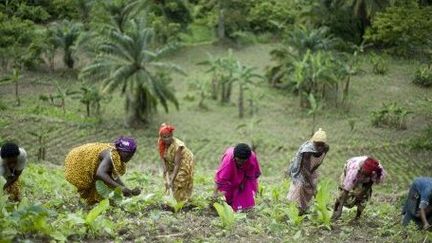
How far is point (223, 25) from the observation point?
31562 mm

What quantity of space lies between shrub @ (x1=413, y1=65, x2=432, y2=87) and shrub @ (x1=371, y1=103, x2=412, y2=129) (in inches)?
215

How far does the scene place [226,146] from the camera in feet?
64.1

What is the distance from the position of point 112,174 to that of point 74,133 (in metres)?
13.4

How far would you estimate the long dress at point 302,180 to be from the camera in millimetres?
7199

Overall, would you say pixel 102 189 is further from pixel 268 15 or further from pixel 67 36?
pixel 268 15

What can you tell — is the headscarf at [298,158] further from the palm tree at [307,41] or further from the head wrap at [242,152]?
the palm tree at [307,41]

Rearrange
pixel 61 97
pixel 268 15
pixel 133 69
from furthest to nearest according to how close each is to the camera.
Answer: pixel 268 15 < pixel 61 97 < pixel 133 69

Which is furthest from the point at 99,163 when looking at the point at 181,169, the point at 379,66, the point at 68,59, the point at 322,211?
the point at 379,66

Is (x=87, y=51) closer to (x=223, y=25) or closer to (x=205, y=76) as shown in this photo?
(x=205, y=76)

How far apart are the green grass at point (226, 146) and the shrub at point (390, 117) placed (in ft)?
1.28

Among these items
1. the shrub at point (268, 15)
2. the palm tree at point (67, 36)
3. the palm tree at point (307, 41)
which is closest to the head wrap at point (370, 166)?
the palm tree at point (307, 41)

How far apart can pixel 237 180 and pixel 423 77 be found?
21264mm

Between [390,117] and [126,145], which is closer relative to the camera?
[126,145]

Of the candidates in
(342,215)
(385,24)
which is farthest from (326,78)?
(342,215)
